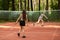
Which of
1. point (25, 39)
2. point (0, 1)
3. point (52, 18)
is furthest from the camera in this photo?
point (0, 1)

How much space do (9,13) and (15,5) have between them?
20502mm

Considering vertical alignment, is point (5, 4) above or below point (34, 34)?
below

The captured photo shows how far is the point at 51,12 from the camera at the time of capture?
38.5m

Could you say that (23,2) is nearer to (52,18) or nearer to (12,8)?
(12,8)

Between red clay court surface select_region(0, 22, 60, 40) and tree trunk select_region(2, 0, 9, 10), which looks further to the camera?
tree trunk select_region(2, 0, 9, 10)

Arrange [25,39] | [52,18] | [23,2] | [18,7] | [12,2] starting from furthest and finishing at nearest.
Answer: [23,2] → [18,7] → [12,2] → [52,18] → [25,39]

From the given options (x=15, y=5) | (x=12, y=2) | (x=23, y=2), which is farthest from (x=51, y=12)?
(x=23, y=2)

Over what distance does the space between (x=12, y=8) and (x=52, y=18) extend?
19.2m

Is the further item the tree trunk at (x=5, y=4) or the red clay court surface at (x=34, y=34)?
the tree trunk at (x=5, y=4)

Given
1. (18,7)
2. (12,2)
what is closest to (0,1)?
(12,2)

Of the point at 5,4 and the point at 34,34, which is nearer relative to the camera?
the point at 34,34

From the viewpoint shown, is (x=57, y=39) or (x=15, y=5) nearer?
(x=57, y=39)

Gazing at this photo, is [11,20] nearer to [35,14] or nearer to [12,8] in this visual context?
[35,14]

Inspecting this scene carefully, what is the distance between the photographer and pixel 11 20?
127 feet
